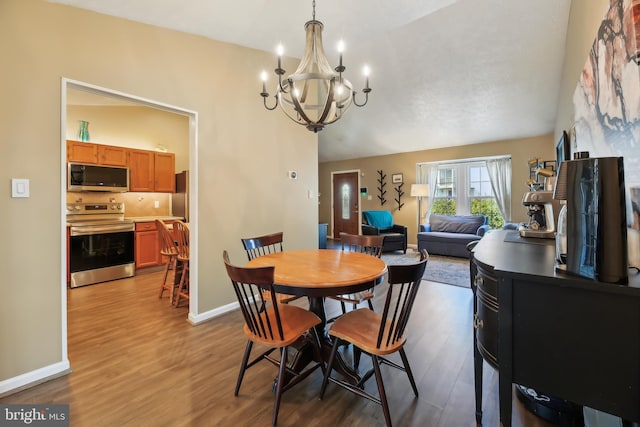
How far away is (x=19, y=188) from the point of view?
1782mm

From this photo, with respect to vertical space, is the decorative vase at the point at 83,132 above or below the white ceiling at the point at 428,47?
below

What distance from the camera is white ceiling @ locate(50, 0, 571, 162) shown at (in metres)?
2.50

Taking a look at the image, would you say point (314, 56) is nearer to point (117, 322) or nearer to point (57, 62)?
point (57, 62)

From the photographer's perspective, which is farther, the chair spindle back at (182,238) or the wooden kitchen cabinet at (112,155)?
the wooden kitchen cabinet at (112,155)

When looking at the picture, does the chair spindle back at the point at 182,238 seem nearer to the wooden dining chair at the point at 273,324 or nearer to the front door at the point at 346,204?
the wooden dining chair at the point at 273,324

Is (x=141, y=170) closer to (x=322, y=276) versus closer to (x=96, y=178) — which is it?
(x=96, y=178)

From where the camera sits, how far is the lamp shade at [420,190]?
20.8 feet

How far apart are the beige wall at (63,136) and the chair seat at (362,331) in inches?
68.2

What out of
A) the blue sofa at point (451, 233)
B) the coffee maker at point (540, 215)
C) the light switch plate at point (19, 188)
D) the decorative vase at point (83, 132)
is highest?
the decorative vase at point (83, 132)

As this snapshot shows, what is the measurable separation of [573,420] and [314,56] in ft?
8.89

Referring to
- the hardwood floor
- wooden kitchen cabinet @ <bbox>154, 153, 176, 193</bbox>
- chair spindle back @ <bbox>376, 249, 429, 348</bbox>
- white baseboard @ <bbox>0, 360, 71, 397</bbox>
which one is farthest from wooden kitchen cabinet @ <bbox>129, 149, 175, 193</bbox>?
chair spindle back @ <bbox>376, 249, 429, 348</bbox>

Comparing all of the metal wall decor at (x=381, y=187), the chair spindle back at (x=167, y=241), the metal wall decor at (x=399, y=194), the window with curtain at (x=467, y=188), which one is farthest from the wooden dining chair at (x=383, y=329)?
the metal wall decor at (x=381, y=187)

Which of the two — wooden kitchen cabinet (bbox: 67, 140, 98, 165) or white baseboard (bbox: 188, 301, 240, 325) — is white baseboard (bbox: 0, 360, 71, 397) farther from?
wooden kitchen cabinet (bbox: 67, 140, 98, 165)

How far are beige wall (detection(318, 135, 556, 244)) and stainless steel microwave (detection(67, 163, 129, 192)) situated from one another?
5.39 metres
